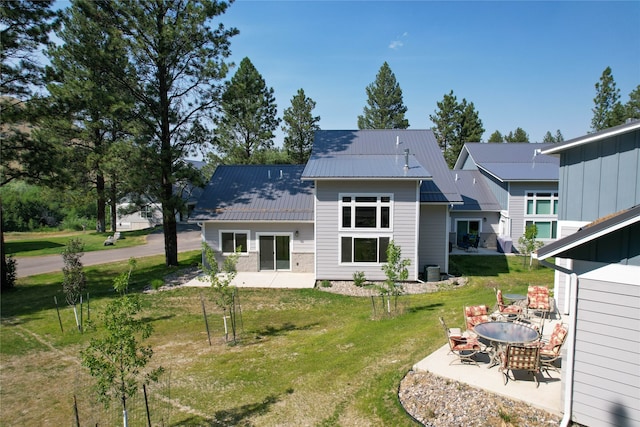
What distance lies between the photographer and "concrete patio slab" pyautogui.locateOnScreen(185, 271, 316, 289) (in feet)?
54.9

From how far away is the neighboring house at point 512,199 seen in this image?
23.7 metres

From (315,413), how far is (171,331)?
664 cm

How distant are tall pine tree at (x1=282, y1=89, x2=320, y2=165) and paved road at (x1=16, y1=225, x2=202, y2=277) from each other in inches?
558

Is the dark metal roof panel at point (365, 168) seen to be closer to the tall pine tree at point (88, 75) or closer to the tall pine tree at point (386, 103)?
the tall pine tree at point (88, 75)

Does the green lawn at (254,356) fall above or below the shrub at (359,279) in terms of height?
below

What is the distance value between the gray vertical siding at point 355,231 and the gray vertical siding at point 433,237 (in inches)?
71.2

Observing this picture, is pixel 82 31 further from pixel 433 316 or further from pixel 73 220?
pixel 73 220

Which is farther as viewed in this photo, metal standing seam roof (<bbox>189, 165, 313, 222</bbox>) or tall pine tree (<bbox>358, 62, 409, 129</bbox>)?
tall pine tree (<bbox>358, 62, 409, 129</bbox>)

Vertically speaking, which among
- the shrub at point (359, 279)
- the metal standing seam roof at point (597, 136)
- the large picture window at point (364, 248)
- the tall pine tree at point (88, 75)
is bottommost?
the shrub at point (359, 279)

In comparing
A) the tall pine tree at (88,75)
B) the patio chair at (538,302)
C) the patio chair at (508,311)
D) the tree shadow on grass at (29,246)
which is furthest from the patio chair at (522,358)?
the tree shadow on grass at (29,246)

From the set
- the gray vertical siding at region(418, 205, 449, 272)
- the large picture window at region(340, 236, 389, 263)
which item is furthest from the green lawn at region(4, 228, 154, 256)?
the gray vertical siding at region(418, 205, 449, 272)

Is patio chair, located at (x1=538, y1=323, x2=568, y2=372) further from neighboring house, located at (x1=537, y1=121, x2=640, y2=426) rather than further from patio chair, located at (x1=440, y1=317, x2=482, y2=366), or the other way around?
neighboring house, located at (x1=537, y1=121, x2=640, y2=426)

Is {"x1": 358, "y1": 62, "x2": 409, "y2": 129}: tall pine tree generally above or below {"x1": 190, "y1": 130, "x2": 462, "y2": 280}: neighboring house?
above

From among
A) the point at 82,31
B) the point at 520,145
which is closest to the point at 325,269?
the point at 82,31
